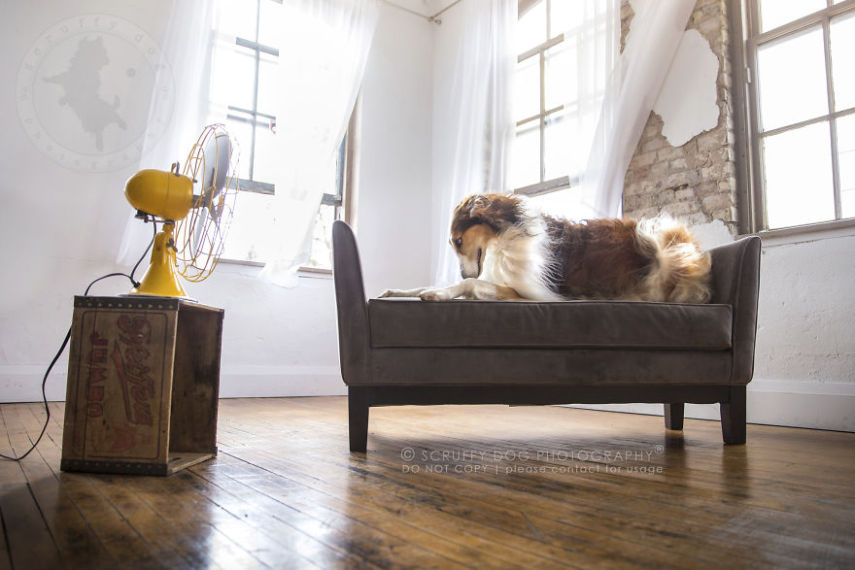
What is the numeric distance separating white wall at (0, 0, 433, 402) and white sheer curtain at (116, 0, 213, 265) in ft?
0.45

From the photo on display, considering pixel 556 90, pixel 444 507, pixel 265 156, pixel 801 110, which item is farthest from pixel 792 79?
pixel 265 156

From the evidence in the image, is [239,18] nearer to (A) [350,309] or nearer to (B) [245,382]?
(B) [245,382]

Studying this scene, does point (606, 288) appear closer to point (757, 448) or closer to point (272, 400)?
point (757, 448)

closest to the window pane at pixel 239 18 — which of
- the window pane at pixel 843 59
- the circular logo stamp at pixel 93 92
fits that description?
the circular logo stamp at pixel 93 92

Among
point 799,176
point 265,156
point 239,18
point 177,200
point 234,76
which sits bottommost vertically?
point 177,200

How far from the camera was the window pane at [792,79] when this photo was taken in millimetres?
2676

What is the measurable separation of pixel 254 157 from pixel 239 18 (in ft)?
3.33

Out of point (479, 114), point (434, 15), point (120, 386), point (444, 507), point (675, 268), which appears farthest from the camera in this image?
point (434, 15)

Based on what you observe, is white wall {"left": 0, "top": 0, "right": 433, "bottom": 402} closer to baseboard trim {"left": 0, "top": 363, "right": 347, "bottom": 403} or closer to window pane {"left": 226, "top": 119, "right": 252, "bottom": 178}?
baseboard trim {"left": 0, "top": 363, "right": 347, "bottom": 403}

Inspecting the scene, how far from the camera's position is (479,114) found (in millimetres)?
4203

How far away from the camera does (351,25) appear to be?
13.7 ft

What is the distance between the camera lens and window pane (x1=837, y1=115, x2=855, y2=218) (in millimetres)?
2488

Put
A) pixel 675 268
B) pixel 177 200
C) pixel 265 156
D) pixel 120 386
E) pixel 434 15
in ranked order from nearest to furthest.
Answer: pixel 120 386, pixel 177 200, pixel 675 268, pixel 265 156, pixel 434 15

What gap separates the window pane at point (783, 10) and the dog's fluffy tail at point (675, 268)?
5.19 feet
